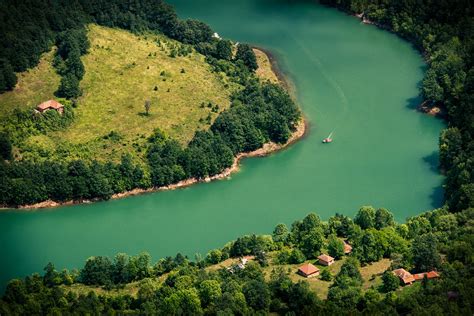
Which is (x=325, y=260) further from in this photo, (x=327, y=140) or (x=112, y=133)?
(x=112, y=133)

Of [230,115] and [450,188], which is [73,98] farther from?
[450,188]

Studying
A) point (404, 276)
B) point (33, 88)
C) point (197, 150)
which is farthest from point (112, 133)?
point (404, 276)

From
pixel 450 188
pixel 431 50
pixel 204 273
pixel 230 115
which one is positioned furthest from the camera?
pixel 431 50

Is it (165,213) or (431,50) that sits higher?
(431,50)

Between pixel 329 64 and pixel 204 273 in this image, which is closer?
pixel 204 273

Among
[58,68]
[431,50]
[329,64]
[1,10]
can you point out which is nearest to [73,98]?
[58,68]

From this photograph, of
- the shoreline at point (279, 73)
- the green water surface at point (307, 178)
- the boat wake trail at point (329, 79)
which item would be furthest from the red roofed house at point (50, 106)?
the boat wake trail at point (329, 79)
